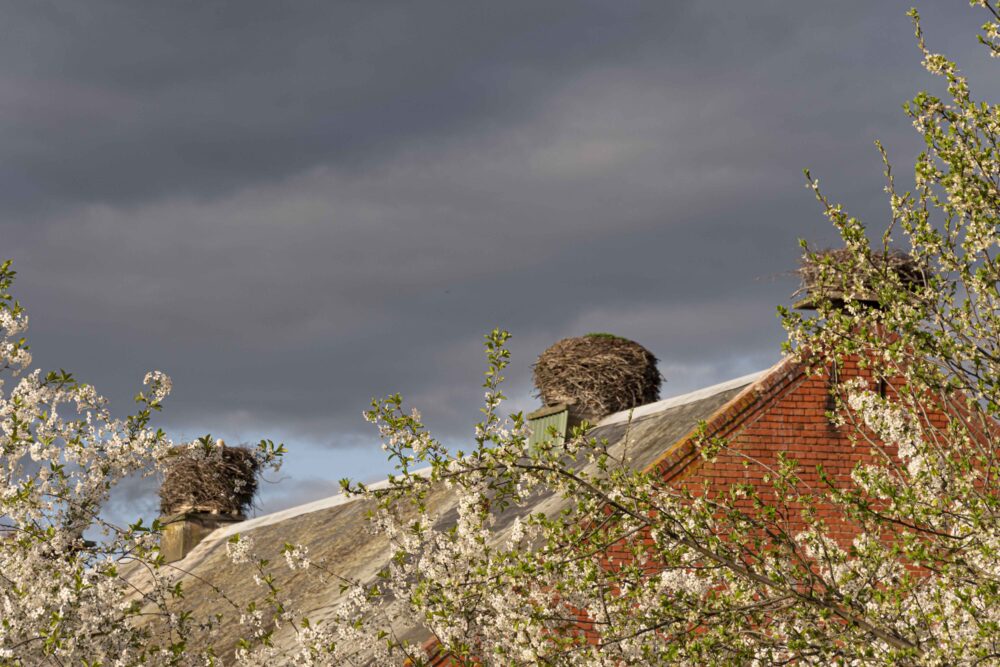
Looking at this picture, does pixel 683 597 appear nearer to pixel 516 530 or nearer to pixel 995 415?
pixel 516 530

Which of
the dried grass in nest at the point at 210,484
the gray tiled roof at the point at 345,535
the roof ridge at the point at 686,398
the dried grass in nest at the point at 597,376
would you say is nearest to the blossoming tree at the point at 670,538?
the gray tiled roof at the point at 345,535

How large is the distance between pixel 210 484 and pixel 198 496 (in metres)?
0.60

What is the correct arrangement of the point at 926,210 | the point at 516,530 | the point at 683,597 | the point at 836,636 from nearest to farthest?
the point at 836,636 → the point at 683,597 → the point at 926,210 → the point at 516,530

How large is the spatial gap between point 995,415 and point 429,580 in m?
4.75

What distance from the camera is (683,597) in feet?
29.6

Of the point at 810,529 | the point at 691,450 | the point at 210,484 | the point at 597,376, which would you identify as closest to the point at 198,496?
the point at 210,484

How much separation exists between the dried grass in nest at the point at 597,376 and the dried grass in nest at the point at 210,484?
316 inches

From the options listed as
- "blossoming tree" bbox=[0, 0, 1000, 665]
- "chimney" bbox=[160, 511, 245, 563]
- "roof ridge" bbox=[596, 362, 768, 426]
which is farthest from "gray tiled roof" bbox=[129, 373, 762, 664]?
"blossoming tree" bbox=[0, 0, 1000, 665]

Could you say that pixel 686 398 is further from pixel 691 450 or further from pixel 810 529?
pixel 810 529

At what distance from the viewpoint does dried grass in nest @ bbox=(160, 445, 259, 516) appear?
26609 millimetres

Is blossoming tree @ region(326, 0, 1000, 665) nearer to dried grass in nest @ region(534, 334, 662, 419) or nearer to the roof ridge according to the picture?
the roof ridge

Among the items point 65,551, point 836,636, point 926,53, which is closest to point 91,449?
point 65,551

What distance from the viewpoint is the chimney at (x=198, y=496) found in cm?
2672

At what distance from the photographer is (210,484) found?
27391 millimetres
